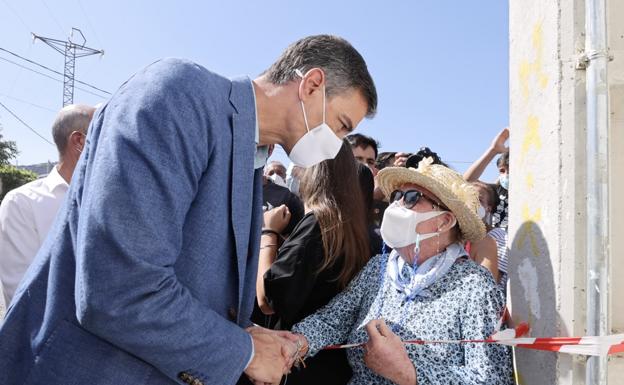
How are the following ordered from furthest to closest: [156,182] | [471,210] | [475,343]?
1. [471,210]
2. [475,343]
3. [156,182]

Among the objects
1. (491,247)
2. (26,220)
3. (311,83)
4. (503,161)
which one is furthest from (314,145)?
(503,161)

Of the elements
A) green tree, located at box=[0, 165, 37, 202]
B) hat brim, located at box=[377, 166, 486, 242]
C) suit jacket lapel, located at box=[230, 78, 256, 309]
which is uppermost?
suit jacket lapel, located at box=[230, 78, 256, 309]

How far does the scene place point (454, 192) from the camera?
2.46m

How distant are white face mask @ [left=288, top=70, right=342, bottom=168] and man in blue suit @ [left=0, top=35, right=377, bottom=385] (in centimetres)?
29

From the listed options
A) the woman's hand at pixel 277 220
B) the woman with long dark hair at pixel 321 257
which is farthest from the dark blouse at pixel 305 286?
the woman's hand at pixel 277 220

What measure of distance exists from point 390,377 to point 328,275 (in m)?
0.66

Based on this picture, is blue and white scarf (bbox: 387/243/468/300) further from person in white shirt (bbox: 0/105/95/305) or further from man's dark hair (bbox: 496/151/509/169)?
man's dark hair (bbox: 496/151/509/169)

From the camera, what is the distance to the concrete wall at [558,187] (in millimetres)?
1586

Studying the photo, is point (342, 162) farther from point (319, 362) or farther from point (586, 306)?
point (586, 306)

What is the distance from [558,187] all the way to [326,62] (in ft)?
2.82

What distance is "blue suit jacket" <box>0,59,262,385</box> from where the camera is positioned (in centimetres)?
117

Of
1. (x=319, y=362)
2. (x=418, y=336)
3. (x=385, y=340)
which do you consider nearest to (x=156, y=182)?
(x=385, y=340)

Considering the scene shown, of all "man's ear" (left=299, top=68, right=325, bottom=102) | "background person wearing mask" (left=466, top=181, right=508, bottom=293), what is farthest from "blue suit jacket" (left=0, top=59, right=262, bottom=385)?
"background person wearing mask" (left=466, top=181, right=508, bottom=293)

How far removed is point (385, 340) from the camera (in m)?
2.04
